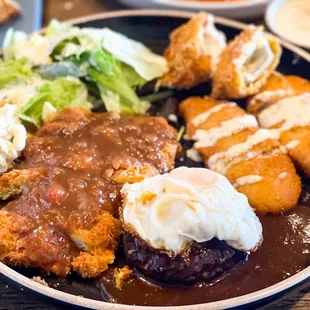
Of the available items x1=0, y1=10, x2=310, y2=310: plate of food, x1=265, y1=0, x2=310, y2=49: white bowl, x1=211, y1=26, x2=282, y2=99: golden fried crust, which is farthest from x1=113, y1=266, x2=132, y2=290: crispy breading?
x1=265, y1=0, x2=310, y2=49: white bowl

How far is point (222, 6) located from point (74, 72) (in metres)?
1.36

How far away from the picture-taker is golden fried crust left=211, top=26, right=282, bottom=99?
2482 millimetres

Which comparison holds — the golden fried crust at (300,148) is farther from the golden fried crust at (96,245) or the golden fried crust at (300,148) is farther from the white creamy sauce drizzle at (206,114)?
the golden fried crust at (96,245)

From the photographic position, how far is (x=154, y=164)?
2.16 metres

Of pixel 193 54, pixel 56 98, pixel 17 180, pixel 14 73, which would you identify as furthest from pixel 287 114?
pixel 14 73

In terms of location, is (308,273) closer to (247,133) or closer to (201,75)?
(247,133)

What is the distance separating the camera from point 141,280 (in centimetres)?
179

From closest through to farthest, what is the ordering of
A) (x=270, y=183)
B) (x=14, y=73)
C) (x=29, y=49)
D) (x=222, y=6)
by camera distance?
(x=270, y=183), (x=14, y=73), (x=29, y=49), (x=222, y=6)

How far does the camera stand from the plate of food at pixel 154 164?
1715 mm

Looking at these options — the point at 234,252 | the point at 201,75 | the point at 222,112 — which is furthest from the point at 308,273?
the point at 201,75

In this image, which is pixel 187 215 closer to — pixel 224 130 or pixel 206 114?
pixel 224 130

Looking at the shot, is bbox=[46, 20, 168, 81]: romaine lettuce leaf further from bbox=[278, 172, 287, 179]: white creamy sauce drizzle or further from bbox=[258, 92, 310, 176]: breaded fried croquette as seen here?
bbox=[278, 172, 287, 179]: white creamy sauce drizzle

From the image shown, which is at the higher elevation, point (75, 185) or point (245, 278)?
point (75, 185)

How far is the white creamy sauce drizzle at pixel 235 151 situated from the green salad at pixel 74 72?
62 cm
